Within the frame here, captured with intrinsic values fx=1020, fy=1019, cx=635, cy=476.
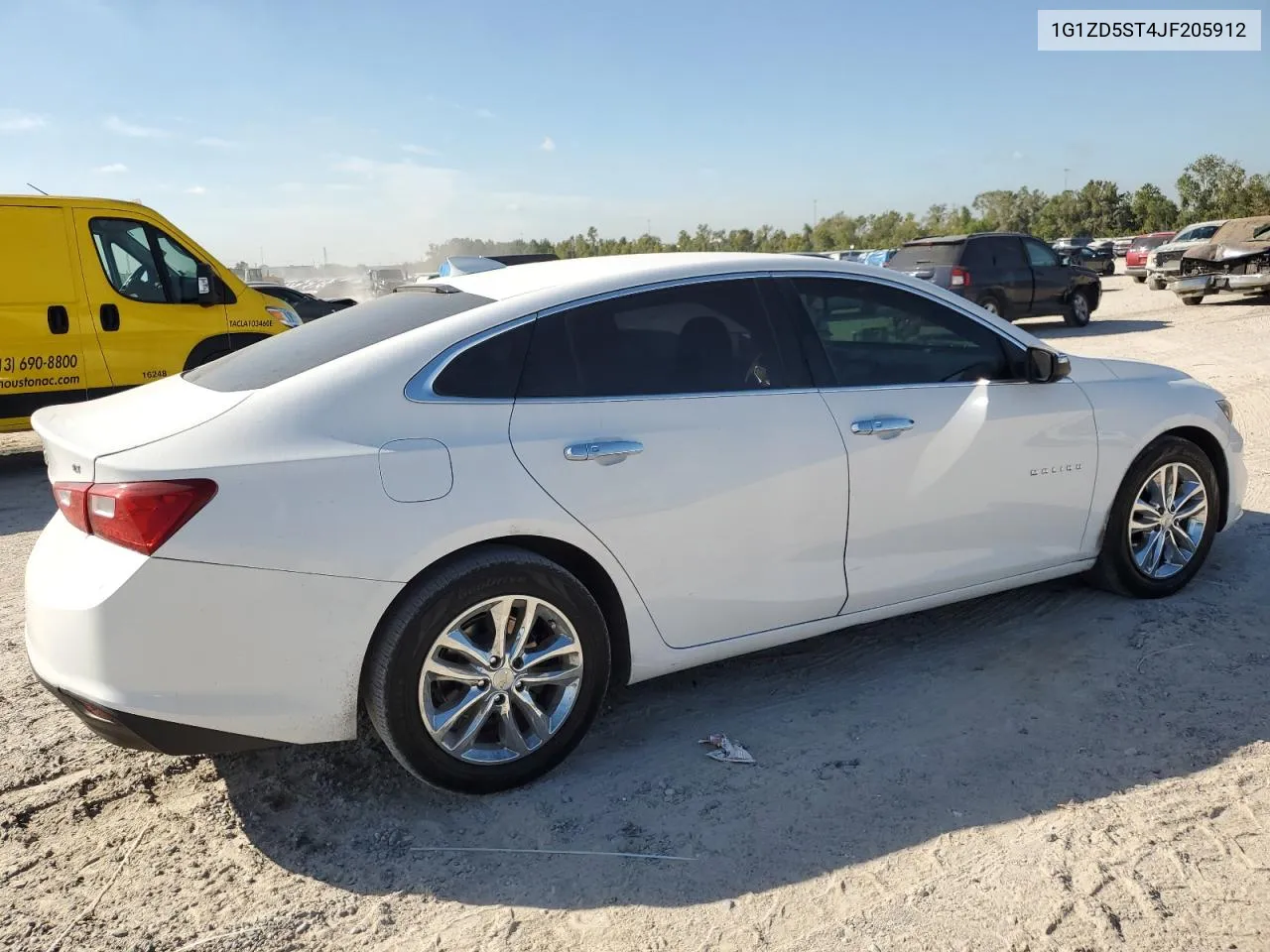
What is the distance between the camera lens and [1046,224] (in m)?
79.1

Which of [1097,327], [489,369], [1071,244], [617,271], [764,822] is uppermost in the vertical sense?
[1071,244]

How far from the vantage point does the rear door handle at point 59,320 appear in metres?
8.09

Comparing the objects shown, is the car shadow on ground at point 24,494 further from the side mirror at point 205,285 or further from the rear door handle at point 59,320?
the side mirror at point 205,285

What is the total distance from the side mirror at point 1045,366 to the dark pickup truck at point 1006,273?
12.3 metres

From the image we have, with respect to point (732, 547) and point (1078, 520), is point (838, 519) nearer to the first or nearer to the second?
point (732, 547)

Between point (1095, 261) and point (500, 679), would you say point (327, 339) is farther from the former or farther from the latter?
point (1095, 261)

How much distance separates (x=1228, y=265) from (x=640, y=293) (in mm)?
19371

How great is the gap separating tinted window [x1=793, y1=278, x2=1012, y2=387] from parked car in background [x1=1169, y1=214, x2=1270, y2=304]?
18.0 metres

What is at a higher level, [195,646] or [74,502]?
[74,502]

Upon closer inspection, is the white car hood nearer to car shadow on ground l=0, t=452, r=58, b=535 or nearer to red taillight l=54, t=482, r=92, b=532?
red taillight l=54, t=482, r=92, b=532

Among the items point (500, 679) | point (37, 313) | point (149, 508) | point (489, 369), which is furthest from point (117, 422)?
point (37, 313)

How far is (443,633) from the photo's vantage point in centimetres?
293

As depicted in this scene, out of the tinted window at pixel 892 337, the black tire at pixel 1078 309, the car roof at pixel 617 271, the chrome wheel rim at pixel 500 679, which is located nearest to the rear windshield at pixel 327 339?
the car roof at pixel 617 271

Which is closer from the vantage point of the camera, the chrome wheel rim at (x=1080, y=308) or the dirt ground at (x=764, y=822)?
the dirt ground at (x=764, y=822)
